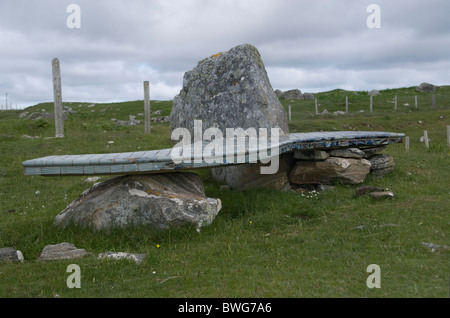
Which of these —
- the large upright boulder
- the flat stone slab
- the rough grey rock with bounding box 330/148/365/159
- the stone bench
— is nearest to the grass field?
the stone bench

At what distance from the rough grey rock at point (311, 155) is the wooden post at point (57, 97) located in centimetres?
1032

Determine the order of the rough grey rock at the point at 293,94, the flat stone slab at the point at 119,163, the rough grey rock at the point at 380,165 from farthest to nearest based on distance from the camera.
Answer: the rough grey rock at the point at 293,94 < the rough grey rock at the point at 380,165 < the flat stone slab at the point at 119,163

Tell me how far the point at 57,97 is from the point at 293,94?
26427mm

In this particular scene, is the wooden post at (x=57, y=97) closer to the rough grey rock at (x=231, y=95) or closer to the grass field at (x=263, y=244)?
the grass field at (x=263, y=244)

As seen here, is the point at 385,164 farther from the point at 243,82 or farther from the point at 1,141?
the point at 1,141

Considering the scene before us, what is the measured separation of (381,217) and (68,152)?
9.77 meters

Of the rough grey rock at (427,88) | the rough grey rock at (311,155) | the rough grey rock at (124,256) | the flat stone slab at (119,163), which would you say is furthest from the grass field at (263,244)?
the rough grey rock at (427,88)

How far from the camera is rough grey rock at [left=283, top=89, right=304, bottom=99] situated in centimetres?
3954

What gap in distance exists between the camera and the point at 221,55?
31.1 ft

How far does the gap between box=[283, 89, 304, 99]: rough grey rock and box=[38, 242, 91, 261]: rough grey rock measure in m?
35.1

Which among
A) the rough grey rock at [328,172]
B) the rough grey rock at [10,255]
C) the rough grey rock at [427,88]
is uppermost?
the rough grey rock at [427,88]

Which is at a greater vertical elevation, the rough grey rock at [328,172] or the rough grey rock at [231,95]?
the rough grey rock at [231,95]

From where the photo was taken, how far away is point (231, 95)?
8961 millimetres

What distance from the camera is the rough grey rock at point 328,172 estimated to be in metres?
8.95
